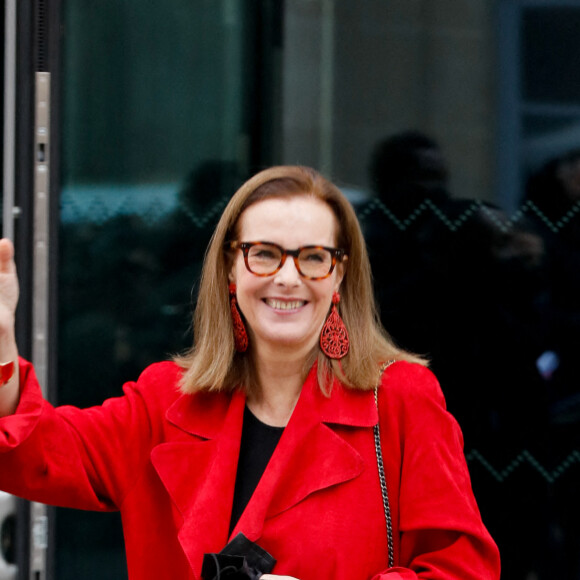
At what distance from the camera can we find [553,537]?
11.2 ft

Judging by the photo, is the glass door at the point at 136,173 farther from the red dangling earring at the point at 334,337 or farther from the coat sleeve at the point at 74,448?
the red dangling earring at the point at 334,337

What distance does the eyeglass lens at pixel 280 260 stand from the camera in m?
2.26

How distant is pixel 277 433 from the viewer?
233 centimetres

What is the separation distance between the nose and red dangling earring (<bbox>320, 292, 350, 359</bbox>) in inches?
7.3

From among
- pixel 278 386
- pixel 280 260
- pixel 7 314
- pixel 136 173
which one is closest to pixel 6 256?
pixel 7 314

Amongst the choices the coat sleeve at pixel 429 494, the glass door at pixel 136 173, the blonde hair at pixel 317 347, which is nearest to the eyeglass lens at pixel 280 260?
the blonde hair at pixel 317 347

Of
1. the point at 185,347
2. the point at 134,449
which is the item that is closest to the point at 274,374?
the point at 134,449

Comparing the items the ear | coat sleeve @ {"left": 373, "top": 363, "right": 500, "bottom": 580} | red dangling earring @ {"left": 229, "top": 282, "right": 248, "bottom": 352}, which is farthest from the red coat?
the ear

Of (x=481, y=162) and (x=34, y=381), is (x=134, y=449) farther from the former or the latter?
(x=481, y=162)

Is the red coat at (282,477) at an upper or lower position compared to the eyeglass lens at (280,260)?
lower

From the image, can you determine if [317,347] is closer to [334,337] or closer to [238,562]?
[334,337]

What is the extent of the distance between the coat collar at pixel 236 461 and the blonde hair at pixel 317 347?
47 mm

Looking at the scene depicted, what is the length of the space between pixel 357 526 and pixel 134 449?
0.60 metres

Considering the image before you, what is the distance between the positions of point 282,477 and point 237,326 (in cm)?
43
